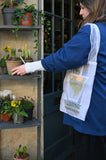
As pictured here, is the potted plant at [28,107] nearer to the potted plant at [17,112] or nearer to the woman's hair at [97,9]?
the potted plant at [17,112]

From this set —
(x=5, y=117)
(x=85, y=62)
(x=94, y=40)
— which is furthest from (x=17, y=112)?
(x=94, y=40)

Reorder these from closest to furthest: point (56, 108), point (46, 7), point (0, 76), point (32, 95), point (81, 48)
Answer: point (81, 48), point (0, 76), point (32, 95), point (46, 7), point (56, 108)

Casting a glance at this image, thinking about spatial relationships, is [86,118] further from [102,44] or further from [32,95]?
[32,95]

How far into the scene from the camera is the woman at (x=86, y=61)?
1472 millimetres

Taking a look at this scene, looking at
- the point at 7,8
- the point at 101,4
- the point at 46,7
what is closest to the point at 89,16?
the point at 101,4

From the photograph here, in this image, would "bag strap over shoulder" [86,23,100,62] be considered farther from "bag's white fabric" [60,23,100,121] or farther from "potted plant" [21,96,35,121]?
"potted plant" [21,96,35,121]

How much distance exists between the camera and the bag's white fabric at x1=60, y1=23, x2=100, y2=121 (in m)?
1.46

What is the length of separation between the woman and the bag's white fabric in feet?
0.09

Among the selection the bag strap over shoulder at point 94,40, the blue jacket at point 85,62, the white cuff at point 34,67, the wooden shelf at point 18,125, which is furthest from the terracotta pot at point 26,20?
the wooden shelf at point 18,125

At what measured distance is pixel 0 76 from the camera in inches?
80.7

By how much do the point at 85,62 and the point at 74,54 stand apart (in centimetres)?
10

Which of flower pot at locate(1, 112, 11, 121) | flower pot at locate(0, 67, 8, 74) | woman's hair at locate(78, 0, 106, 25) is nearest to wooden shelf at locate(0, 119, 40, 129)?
flower pot at locate(1, 112, 11, 121)

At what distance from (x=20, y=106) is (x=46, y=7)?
4.30 ft

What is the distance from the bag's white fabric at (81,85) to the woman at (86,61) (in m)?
0.03
